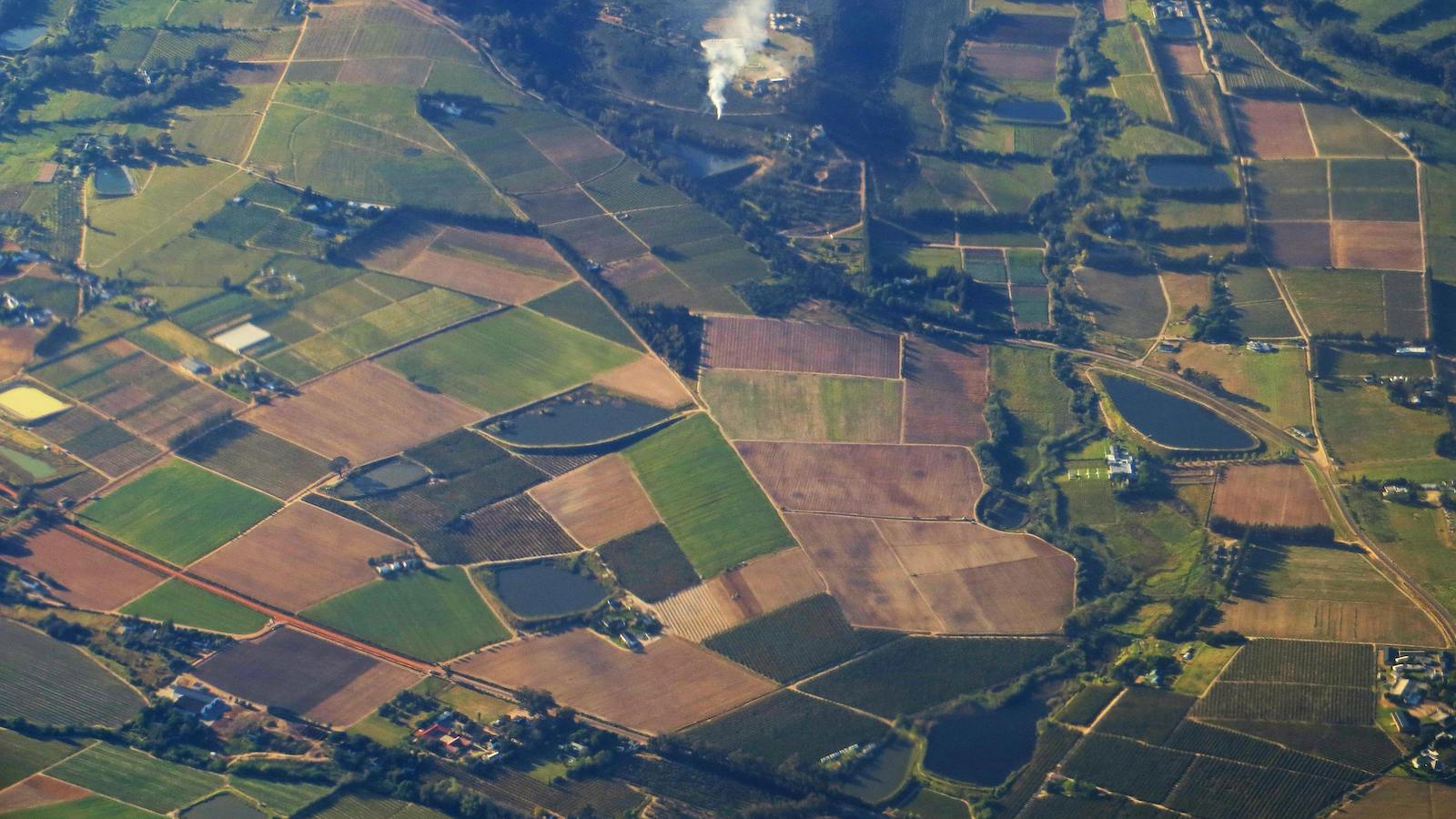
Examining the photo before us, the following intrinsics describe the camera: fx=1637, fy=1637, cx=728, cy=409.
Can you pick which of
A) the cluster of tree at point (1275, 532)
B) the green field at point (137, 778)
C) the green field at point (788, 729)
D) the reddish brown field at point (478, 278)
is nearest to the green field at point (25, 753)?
the green field at point (137, 778)

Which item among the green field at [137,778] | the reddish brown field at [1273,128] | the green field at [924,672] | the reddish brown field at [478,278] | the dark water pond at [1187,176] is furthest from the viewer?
the reddish brown field at [1273,128]

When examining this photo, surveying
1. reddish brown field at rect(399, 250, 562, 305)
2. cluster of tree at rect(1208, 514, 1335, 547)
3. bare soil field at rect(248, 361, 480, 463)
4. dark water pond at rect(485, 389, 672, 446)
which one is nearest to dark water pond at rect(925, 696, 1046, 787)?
cluster of tree at rect(1208, 514, 1335, 547)

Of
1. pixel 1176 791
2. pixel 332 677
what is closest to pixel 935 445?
pixel 1176 791

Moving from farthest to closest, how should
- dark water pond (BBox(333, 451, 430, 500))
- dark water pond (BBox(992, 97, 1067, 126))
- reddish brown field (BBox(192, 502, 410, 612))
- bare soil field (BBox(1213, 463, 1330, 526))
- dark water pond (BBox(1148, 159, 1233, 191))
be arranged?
dark water pond (BBox(992, 97, 1067, 126))
dark water pond (BBox(1148, 159, 1233, 191))
dark water pond (BBox(333, 451, 430, 500))
bare soil field (BBox(1213, 463, 1330, 526))
reddish brown field (BBox(192, 502, 410, 612))

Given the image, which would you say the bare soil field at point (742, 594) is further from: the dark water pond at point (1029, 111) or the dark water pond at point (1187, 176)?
the dark water pond at point (1029, 111)

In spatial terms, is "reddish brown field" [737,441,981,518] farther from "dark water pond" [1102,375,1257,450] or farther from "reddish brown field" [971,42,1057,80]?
"reddish brown field" [971,42,1057,80]

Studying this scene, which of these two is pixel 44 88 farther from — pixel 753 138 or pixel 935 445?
pixel 935 445

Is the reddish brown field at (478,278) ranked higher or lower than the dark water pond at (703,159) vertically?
lower
